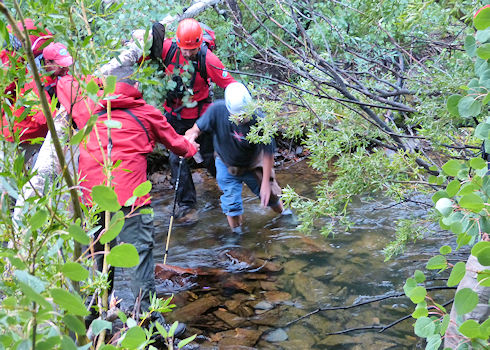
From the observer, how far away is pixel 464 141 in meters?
3.51

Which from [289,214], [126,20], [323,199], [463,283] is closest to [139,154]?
[323,199]

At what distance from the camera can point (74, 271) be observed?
921 millimetres

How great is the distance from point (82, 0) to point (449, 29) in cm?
281

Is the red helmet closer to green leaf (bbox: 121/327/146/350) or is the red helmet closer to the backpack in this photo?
the backpack

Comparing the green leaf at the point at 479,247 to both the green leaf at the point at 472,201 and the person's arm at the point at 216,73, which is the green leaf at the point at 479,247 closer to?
the green leaf at the point at 472,201

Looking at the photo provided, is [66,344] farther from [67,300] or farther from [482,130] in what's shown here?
[482,130]

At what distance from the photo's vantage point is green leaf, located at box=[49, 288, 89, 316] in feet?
2.73

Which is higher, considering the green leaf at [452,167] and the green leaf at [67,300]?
the green leaf at [67,300]

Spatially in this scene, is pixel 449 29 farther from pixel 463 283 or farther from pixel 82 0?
pixel 82 0

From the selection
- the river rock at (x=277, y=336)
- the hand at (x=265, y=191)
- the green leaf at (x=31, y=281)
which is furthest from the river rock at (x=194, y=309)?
the green leaf at (x=31, y=281)

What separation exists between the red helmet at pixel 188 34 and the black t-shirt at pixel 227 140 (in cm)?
81

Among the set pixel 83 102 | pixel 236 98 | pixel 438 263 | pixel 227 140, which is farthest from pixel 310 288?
pixel 438 263

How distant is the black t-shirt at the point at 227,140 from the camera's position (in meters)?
5.57

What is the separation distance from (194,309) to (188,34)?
316 centimetres
